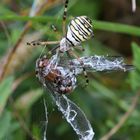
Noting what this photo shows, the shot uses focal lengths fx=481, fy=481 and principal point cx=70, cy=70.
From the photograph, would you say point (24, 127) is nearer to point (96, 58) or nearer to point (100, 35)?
point (96, 58)

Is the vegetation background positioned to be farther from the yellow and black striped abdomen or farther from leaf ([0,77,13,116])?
the yellow and black striped abdomen

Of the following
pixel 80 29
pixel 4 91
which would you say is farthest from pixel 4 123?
pixel 80 29

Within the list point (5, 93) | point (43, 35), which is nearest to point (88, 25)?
point (5, 93)

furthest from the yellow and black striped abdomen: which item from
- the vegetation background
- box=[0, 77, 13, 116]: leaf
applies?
box=[0, 77, 13, 116]: leaf

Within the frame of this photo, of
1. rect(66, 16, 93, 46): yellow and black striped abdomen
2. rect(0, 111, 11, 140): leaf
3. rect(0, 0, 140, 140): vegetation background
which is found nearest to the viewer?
rect(66, 16, 93, 46): yellow and black striped abdomen

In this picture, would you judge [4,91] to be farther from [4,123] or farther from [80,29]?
[80,29]

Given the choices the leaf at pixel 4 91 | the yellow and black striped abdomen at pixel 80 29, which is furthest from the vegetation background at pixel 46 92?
the yellow and black striped abdomen at pixel 80 29

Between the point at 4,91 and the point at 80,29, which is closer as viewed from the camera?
the point at 80,29
